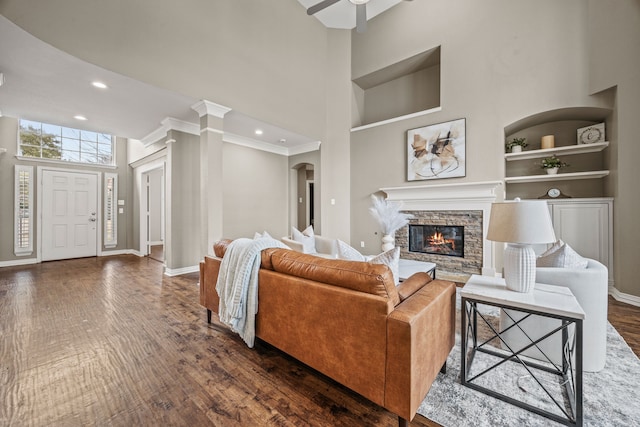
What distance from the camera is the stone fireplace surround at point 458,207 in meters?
4.05

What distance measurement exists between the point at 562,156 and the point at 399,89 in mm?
3156

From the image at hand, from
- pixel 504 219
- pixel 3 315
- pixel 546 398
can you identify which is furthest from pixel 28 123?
pixel 546 398

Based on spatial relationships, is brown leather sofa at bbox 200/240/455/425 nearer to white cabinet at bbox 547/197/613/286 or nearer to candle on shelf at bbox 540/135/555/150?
white cabinet at bbox 547/197/613/286

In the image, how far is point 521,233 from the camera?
148 centimetres

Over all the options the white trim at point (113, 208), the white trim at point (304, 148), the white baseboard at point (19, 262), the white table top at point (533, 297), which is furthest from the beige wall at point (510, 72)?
the white baseboard at point (19, 262)

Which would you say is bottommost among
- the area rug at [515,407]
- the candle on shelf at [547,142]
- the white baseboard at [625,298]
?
the area rug at [515,407]

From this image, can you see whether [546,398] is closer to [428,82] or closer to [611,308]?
[611,308]

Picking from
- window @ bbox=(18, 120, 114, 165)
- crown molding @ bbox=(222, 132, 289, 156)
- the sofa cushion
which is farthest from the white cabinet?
window @ bbox=(18, 120, 114, 165)

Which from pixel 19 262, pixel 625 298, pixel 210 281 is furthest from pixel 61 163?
pixel 625 298

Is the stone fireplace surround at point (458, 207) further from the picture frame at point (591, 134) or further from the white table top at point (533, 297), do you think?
the white table top at point (533, 297)

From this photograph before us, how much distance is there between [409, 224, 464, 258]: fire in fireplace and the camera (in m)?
4.42

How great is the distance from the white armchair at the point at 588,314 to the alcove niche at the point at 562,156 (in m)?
2.75

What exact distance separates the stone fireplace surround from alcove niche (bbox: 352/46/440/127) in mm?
1555

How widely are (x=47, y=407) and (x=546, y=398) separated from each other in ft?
9.24
